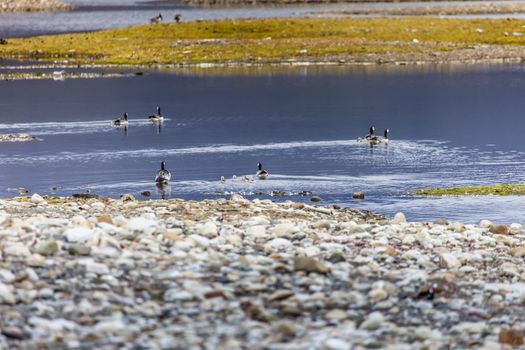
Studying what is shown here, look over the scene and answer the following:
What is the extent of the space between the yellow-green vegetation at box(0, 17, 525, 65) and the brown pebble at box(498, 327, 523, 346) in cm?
10004

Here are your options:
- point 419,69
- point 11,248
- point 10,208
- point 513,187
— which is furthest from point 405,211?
point 419,69

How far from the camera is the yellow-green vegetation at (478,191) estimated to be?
4384 centimetres

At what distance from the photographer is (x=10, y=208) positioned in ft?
104

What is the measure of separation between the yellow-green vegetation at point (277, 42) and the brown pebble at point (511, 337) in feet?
328

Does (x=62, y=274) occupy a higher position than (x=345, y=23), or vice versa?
(x=345, y=23)

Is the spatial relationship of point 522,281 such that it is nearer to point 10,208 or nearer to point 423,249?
point 423,249

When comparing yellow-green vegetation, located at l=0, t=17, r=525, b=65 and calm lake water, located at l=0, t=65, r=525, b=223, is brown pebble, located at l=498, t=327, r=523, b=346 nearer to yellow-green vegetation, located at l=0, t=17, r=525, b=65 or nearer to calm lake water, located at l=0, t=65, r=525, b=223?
calm lake water, located at l=0, t=65, r=525, b=223

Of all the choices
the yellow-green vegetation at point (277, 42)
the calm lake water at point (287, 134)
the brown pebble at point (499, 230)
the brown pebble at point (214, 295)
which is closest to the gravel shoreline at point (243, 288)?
the brown pebble at point (214, 295)

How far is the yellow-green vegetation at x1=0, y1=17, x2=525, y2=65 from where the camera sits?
119250 mm

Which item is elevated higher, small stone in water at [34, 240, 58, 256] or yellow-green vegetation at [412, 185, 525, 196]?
small stone in water at [34, 240, 58, 256]

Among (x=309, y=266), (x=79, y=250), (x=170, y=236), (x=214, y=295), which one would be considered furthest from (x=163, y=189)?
(x=214, y=295)

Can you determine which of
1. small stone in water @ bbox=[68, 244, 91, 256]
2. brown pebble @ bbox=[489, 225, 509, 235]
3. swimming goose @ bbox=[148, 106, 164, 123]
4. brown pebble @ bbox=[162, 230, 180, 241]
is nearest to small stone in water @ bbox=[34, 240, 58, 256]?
small stone in water @ bbox=[68, 244, 91, 256]

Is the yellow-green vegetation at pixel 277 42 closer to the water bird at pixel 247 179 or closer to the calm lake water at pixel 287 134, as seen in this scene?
the calm lake water at pixel 287 134

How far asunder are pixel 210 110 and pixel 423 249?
2306 inches
